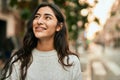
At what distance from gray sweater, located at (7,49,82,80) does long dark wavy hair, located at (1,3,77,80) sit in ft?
0.11

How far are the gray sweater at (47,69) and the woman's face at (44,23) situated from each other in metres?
0.15

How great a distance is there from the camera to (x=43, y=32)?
309 centimetres

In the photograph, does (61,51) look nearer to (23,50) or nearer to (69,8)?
(23,50)

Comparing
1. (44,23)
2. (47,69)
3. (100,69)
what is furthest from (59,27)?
(100,69)

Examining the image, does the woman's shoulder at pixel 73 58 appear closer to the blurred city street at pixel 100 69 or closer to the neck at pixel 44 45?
the neck at pixel 44 45

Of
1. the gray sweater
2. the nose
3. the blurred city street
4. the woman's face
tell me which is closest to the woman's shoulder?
the gray sweater

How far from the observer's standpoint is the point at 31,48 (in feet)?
10.4

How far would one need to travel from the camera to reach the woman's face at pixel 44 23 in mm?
3081

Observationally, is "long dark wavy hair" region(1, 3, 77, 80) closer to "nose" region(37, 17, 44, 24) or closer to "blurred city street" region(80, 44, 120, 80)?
"nose" region(37, 17, 44, 24)

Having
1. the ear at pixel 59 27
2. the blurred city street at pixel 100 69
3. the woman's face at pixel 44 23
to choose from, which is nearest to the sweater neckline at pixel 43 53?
the woman's face at pixel 44 23

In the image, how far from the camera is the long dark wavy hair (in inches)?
Result: 120

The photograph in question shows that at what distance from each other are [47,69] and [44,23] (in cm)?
37

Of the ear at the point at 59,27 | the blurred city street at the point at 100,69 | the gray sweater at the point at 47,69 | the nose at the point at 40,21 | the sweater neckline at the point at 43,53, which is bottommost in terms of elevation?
→ the blurred city street at the point at 100,69

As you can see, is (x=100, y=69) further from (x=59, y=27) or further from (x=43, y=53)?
(x=43, y=53)
